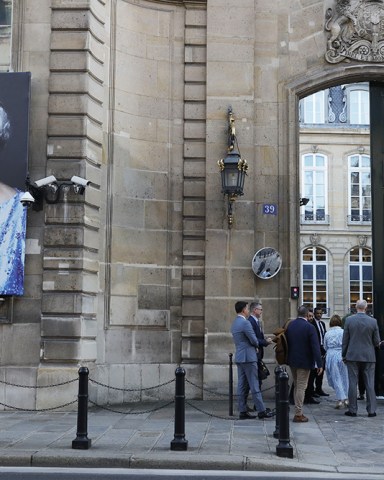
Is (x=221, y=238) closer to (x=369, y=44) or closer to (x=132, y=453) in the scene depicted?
(x=369, y=44)

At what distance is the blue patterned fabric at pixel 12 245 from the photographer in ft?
43.7

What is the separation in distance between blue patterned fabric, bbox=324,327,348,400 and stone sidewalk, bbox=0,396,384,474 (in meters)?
0.83

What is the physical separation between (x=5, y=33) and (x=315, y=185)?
29.0 meters

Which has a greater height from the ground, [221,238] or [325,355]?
[221,238]

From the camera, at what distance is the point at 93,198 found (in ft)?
46.1

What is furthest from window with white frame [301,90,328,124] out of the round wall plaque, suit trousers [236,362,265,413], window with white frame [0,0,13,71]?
suit trousers [236,362,265,413]

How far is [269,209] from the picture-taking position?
50.4ft

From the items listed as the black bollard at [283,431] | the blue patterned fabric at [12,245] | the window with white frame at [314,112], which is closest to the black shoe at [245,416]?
the black bollard at [283,431]

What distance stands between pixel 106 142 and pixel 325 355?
6037 millimetres

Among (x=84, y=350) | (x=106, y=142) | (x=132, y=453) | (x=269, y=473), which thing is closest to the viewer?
(x=269, y=473)

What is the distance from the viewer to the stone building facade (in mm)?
13617

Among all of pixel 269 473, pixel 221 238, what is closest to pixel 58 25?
pixel 221 238

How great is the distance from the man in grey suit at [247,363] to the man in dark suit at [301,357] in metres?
0.55

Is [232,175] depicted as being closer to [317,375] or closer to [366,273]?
[317,375]
